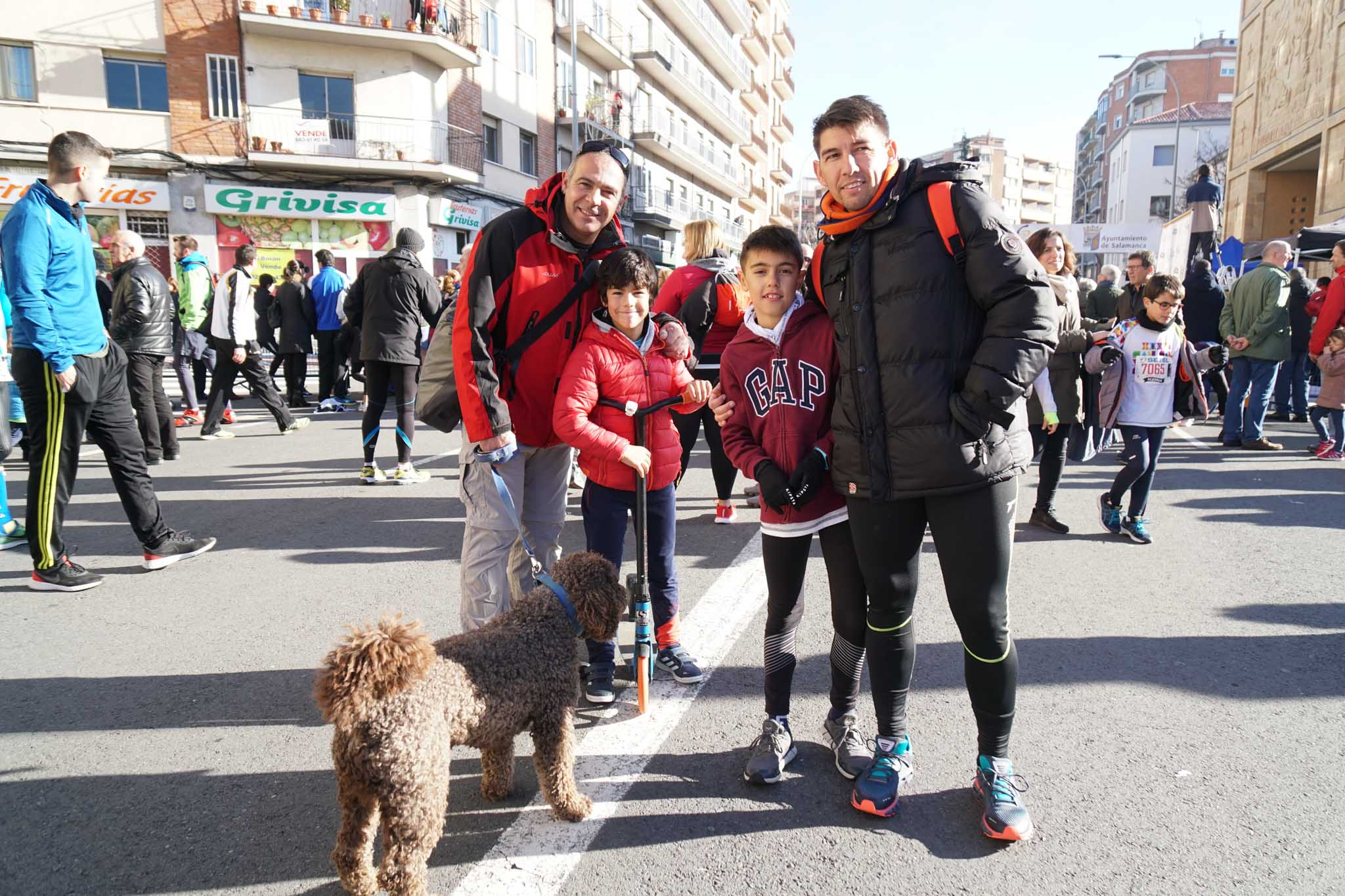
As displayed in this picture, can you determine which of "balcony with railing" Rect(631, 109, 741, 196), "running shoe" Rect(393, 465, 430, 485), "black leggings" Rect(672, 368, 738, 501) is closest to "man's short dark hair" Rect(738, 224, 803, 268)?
"black leggings" Rect(672, 368, 738, 501)

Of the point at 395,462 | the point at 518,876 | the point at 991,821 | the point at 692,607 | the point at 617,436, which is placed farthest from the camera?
the point at 395,462

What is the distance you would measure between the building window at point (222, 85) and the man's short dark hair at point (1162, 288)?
83.7 feet

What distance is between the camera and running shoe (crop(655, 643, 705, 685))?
3467 millimetres

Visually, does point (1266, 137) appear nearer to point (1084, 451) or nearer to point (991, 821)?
point (1084, 451)

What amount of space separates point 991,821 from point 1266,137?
110 feet

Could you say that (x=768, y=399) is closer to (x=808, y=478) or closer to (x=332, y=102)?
(x=808, y=478)

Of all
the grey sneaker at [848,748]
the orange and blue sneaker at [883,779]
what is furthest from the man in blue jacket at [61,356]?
→ the orange and blue sneaker at [883,779]

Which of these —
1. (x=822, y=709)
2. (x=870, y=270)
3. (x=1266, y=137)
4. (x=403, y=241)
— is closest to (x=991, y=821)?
(x=822, y=709)

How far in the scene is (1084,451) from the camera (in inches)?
232

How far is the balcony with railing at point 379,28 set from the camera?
22.8 meters

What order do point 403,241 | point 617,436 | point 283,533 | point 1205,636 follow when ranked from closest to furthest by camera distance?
point 617,436, point 1205,636, point 283,533, point 403,241

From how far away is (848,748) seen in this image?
2.79 m

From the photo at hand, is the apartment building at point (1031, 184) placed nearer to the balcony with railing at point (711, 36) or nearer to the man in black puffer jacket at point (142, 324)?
the balcony with railing at point (711, 36)

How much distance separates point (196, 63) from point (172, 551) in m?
23.8
